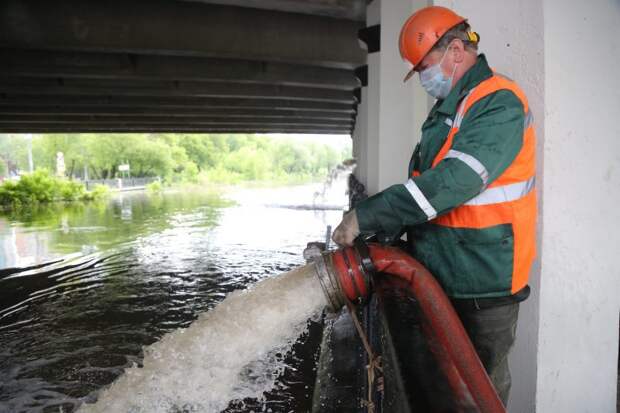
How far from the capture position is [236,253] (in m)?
8.55

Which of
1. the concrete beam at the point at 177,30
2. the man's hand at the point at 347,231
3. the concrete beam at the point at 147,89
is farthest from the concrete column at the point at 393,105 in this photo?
the concrete beam at the point at 147,89

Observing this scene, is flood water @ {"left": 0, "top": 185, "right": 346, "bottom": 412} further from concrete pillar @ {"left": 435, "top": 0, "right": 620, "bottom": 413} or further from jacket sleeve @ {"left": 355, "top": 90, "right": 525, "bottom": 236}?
concrete pillar @ {"left": 435, "top": 0, "right": 620, "bottom": 413}

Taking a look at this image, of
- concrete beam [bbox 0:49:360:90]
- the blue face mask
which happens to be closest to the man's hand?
the blue face mask

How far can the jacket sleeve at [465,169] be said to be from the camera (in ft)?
5.72

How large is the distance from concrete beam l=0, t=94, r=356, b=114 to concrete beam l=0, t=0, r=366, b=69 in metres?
5.56

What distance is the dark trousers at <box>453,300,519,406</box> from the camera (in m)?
2.04

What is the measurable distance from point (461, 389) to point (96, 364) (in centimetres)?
359

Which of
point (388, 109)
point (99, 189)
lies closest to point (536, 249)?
point (388, 109)

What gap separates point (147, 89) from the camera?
11.4 m

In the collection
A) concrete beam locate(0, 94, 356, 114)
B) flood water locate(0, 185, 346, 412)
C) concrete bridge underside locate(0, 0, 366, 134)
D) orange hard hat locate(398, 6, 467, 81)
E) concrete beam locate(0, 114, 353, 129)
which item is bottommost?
flood water locate(0, 185, 346, 412)

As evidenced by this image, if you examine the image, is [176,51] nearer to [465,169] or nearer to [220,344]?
[220,344]

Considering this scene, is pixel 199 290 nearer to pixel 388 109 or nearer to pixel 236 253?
pixel 236 253

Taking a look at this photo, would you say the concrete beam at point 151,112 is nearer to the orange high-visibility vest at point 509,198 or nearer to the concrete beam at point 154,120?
the concrete beam at point 154,120

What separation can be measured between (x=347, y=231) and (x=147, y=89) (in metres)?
11.1
